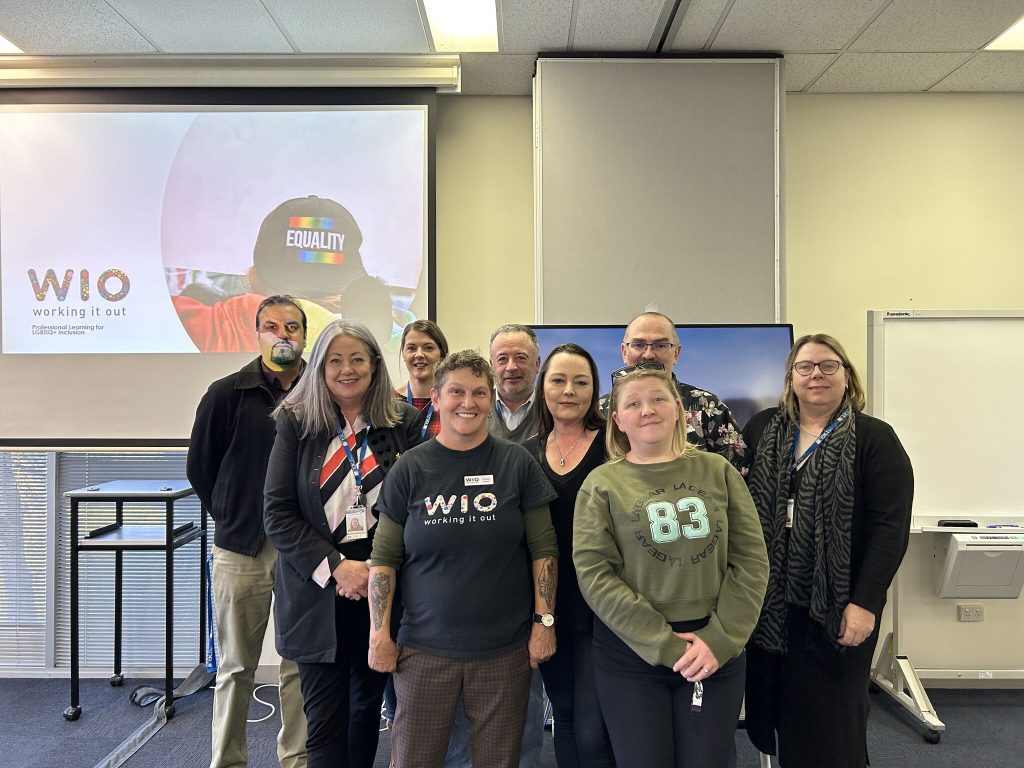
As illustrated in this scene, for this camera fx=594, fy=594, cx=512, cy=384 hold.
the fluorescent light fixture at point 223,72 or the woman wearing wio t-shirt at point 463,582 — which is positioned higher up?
the fluorescent light fixture at point 223,72

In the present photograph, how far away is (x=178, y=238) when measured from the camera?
10.3ft

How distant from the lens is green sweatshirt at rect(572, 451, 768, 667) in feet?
4.61

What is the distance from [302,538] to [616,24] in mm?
2668

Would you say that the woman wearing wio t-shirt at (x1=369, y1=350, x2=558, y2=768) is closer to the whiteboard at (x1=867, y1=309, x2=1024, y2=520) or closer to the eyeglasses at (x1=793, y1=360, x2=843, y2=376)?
the eyeglasses at (x1=793, y1=360, x2=843, y2=376)

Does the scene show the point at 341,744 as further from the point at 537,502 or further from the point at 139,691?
the point at 139,691

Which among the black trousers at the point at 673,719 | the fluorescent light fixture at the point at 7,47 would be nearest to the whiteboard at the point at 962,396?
the black trousers at the point at 673,719

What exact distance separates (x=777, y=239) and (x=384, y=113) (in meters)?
2.17

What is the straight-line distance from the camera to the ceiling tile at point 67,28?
8.66ft

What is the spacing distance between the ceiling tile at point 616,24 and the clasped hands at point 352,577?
253cm

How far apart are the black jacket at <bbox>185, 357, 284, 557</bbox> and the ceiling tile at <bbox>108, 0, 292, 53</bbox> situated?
5.56ft

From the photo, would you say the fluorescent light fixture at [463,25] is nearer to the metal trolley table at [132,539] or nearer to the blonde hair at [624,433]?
the blonde hair at [624,433]

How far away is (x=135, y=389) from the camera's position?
3.13 m

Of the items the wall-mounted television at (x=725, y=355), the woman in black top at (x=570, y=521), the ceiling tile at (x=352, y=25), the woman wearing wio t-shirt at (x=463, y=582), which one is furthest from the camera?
the wall-mounted television at (x=725, y=355)

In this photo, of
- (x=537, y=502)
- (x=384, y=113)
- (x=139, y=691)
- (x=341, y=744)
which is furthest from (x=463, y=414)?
(x=139, y=691)
